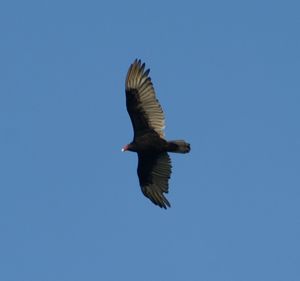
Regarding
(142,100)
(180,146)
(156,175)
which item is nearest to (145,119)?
(142,100)

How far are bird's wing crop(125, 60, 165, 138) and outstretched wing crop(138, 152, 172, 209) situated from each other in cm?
83

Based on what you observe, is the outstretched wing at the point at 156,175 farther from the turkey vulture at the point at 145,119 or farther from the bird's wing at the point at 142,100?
the bird's wing at the point at 142,100

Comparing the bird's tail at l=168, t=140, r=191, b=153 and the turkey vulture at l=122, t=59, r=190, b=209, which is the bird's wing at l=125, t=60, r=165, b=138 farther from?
the bird's tail at l=168, t=140, r=191, b=153

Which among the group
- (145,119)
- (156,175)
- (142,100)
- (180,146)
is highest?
(142,100)

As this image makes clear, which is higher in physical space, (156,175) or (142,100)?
(142,100)

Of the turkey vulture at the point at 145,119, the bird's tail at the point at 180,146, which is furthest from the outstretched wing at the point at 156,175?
the bird's tail at the point at 180,146

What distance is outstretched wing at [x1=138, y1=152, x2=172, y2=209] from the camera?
131ft

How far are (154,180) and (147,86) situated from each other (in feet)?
9.24

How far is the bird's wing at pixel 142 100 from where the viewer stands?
39562 mm

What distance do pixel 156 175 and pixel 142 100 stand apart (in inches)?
90.2

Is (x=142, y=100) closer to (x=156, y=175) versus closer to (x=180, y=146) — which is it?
(x=180, y=146)

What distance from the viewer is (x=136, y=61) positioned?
130 ft

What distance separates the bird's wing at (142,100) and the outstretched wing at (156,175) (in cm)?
83

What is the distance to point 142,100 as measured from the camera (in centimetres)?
3962
